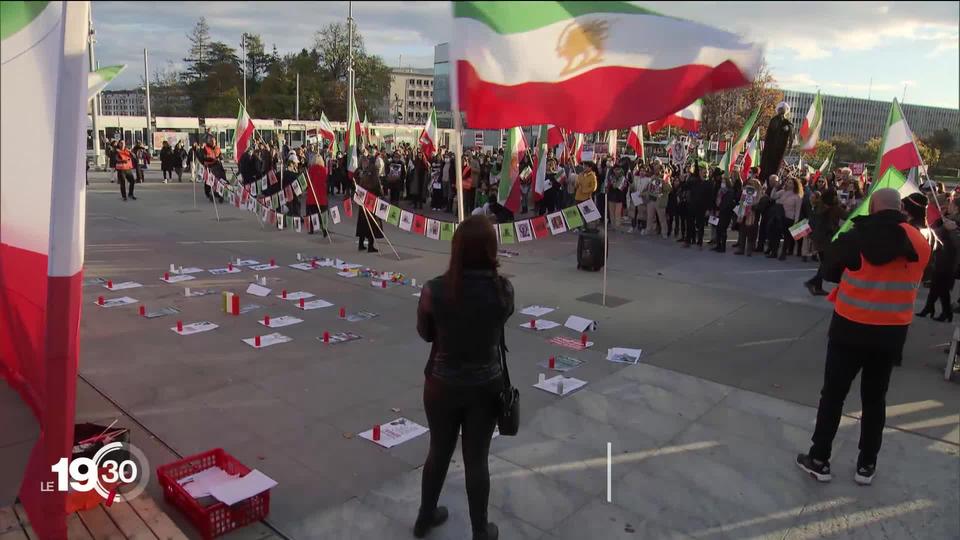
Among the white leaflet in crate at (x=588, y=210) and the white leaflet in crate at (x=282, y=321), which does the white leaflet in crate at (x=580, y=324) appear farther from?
the white leaflet in crate at (x=282, y=321)

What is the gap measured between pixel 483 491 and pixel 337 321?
510 centimetres

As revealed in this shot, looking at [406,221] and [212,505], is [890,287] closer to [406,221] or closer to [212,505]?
[212,505]

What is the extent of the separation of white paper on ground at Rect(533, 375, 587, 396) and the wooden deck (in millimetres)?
3418

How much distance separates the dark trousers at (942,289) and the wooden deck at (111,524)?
9.29 meters

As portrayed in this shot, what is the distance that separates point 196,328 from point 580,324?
4.52 m

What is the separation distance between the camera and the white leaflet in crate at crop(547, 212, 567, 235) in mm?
8867

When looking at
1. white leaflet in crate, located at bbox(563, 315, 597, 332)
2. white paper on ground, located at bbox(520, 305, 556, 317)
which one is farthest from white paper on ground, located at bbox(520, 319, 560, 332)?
white paper on ground, located at bbox(520, 305, 556, 317)

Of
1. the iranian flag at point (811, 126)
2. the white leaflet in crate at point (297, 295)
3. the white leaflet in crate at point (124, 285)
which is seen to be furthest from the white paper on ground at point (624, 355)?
the iranian flag at point (811, 126)

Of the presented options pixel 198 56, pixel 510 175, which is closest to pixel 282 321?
pixel 510 175

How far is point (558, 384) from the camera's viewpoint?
606 cm

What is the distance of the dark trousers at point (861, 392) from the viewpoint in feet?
14.2

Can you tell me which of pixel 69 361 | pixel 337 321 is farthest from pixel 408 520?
pixel 337 321

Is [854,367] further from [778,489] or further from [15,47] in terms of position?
[15,47]

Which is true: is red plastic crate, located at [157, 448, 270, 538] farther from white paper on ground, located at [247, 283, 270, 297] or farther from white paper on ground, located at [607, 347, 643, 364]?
white paper on ground, located at [247, 283, 270, 297]
